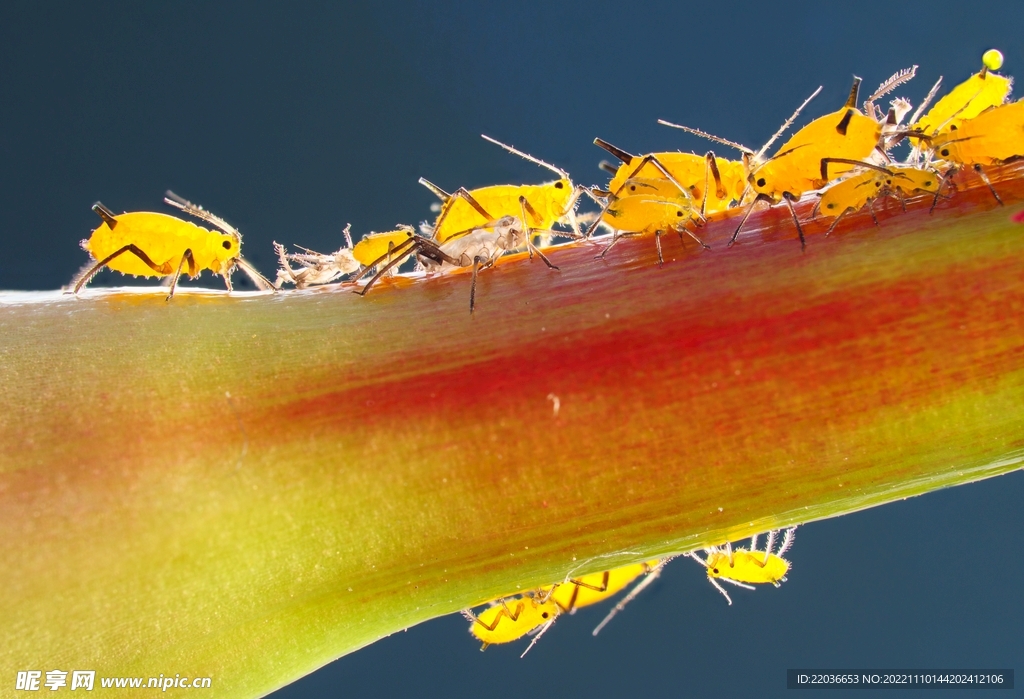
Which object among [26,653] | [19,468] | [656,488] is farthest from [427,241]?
[26,653]

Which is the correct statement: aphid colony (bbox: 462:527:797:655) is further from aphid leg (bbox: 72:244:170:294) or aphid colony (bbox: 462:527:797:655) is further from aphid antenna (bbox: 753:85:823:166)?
aphid leg (bbox: 72:244:170:294)

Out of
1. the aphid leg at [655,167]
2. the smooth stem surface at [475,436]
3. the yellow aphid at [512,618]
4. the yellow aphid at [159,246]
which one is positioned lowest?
the yellow aphid at [512,618]

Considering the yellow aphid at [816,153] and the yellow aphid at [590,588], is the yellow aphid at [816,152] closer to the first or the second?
the yellow aphid at [816,153]

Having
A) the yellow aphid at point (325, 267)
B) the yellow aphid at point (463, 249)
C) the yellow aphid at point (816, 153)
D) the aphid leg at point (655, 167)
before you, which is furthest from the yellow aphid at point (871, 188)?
the yellow aphid at point (325, 267)

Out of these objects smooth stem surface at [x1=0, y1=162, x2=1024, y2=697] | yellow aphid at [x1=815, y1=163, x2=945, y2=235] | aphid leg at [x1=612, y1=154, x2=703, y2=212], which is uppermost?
aphid leg at [x1=612, y1=154, x2=703, y2=212]

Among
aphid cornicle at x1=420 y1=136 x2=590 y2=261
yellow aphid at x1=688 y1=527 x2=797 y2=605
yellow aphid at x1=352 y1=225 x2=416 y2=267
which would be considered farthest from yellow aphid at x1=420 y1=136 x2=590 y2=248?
yellow aphid at x1=688 y1=527 x2=797 y2=605

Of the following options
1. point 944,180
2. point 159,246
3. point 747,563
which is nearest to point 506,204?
point 159,246

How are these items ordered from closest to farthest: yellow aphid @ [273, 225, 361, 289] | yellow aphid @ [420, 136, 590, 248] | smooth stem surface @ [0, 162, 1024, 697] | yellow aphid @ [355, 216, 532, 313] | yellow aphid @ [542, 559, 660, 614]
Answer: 1. smooth stem surface @ [0, 162, 1024, 697]
2. yellow aphid @ [355, 216, 532, 313]
3. yellow aphid @ [273, 225, 361, 289]
4. yellow aphid @ [420, 136, 590, 248]
5. yellow aphid @ [542, 559, 660, 614]

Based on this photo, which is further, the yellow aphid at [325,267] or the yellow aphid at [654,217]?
the yellow aphid at [325,267]
